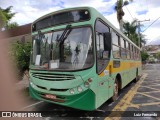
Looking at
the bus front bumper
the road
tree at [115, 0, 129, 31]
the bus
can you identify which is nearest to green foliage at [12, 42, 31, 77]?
the road

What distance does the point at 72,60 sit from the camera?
18.8 feet

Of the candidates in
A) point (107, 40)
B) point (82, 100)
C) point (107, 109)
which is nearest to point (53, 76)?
point (82, 100)

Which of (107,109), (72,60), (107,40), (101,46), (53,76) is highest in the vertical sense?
(107,40)

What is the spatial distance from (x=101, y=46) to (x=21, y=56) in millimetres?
4910

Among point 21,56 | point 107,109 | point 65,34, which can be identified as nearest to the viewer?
point 65,34

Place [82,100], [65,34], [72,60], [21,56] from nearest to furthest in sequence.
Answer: [82,100] → [72,60] → [65,34] → [21,56]

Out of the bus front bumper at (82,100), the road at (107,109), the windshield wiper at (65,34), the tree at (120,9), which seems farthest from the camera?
the tree at (120,9)

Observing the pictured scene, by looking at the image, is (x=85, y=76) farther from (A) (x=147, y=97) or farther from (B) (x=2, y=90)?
(A) (x=147, y=97)

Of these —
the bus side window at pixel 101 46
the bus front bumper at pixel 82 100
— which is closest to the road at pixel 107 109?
the bus front bumper at pixel 82 100

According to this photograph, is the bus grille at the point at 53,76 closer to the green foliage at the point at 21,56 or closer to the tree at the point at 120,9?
the green foliage at the point at 21,56

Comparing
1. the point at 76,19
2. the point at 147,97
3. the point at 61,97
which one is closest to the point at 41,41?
the point at 76,19

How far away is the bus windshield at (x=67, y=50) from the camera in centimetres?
567

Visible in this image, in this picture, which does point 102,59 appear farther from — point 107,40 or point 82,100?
point 82,100

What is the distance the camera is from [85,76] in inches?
215
